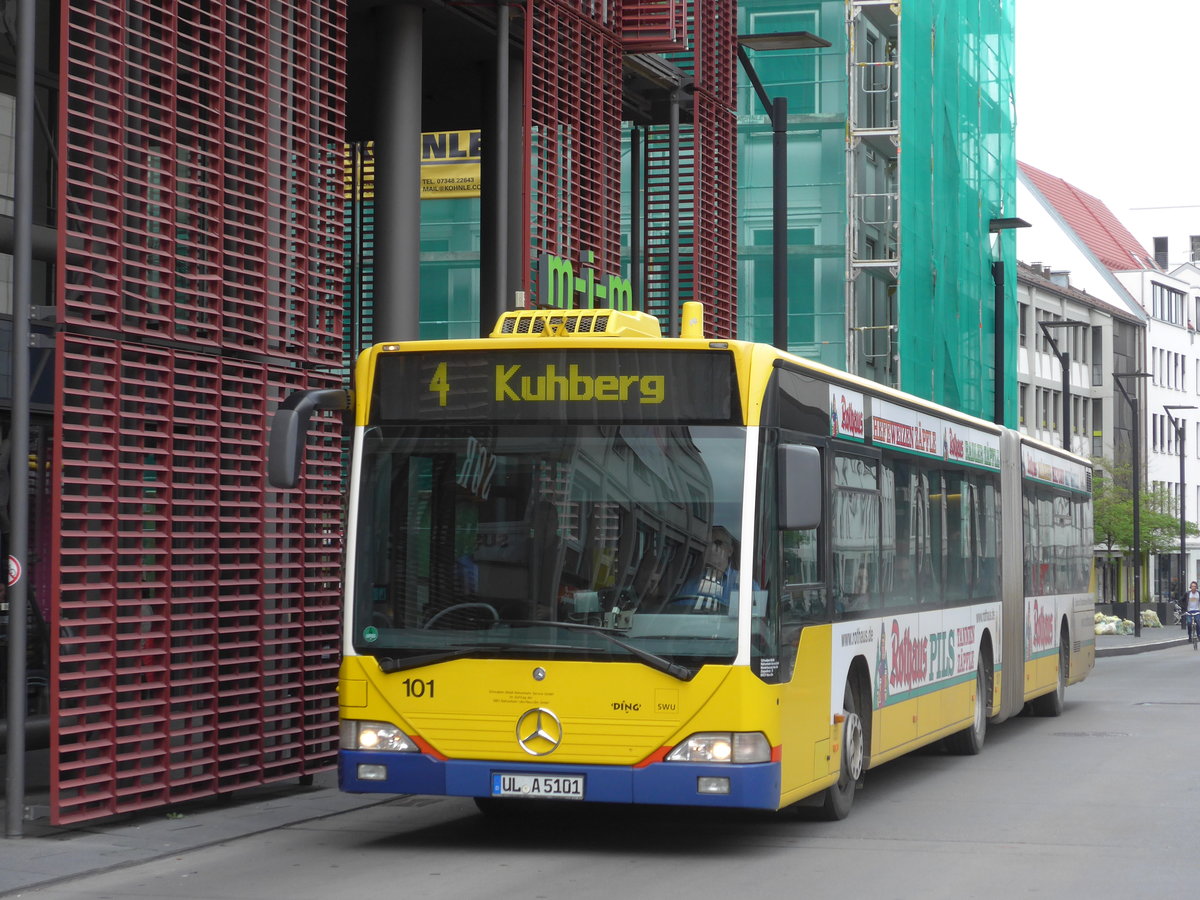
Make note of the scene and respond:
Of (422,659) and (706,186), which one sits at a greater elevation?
(706,186)

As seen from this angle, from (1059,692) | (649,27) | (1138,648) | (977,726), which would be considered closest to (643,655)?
(977,726)

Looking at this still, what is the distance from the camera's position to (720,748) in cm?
1084

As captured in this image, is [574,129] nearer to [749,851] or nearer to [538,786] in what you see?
[749,851]

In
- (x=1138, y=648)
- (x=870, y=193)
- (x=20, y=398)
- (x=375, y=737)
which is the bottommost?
(x=1138, y=648)

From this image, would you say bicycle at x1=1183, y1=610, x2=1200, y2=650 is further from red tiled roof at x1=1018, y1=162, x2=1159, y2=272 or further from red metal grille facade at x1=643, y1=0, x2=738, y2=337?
red tiled roof at x1=1018, y1=162, x2=1159, y2=272

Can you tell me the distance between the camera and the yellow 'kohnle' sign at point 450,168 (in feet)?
161

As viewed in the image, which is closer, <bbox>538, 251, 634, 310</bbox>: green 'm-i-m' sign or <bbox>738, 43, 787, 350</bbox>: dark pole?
<bbox>538, 251, 634, 310</bbox>: green 'm-i-m' sign

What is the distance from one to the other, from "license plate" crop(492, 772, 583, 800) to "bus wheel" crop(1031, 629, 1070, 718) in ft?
44.3

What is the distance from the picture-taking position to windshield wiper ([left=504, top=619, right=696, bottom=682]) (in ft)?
35.6

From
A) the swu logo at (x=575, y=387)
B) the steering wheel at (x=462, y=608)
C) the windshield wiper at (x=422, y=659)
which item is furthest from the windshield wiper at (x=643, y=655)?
the swu logo at (x=575, y=387)

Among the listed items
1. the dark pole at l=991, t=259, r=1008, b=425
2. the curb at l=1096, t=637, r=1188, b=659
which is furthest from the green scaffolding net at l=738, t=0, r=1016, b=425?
the curb at l=1096, t=637, r=1188, b=659

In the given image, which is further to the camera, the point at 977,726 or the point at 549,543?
the point at 977,726

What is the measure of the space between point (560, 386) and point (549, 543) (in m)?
0.91

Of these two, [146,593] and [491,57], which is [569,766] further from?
[491,57]
